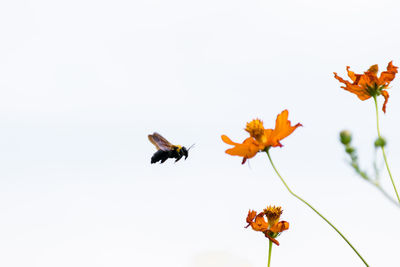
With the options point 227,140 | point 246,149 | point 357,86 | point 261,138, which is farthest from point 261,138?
point 357,86

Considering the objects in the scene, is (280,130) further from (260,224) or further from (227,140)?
(260,224)

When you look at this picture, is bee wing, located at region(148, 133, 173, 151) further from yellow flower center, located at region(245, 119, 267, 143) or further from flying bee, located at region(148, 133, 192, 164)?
yellow flower center, located at region(245, 119, 267, 143)

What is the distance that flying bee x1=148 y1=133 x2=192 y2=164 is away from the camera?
4.06 meters

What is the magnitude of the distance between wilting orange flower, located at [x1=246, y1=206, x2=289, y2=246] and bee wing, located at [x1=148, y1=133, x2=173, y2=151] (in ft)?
2.76

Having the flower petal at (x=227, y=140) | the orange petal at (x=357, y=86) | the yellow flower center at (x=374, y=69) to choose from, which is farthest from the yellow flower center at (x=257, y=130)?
the yellow flower center at (x=374, y=69)

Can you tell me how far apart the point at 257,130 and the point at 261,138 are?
3.0 inches

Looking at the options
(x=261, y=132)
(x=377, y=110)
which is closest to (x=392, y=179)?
(x=377, y=110)

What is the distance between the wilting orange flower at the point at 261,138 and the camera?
330 centimetres

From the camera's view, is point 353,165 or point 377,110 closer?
point 353,165

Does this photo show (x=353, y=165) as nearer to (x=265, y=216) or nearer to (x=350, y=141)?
(x=350, y=141)

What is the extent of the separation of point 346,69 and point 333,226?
4.67ft

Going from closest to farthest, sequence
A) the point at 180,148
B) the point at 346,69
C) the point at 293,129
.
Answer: the point at 293,129
the point at 346,69
the point at 180,148

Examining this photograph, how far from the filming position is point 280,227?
143 inches

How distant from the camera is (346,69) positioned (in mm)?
3873
